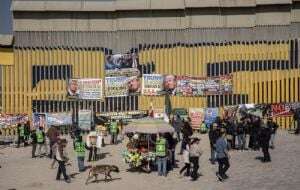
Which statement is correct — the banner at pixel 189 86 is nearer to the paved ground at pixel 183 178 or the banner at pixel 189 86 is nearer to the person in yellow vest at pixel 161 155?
the paved ground at pixel 183 178

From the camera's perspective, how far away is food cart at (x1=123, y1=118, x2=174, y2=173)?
20.5 m

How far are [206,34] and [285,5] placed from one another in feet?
15.9

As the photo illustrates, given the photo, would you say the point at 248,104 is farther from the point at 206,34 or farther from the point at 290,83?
the point at 206,34

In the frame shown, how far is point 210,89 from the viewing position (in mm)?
31406

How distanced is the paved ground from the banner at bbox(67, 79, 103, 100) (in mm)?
7678

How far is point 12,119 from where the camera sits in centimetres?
3142

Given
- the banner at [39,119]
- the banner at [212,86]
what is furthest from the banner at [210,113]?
the banner at [39,119]

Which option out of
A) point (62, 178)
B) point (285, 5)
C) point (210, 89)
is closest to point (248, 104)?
point (210, 89)

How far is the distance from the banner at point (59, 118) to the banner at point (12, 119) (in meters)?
1.22

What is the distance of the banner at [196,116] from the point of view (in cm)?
3081

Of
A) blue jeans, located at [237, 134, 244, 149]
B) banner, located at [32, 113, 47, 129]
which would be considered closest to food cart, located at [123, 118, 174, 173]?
blue jeans, located at [237, 134, 244, 149]

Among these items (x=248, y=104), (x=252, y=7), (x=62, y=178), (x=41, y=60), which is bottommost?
(x=62, y=178)

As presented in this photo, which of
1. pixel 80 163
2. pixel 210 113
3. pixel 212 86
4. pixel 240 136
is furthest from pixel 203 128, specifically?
pixel 80 163

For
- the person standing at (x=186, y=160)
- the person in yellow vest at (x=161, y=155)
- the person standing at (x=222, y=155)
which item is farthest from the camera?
the person in yellow vest at (x=161, y=155)
